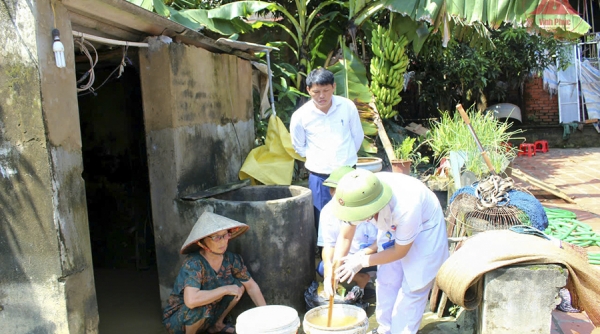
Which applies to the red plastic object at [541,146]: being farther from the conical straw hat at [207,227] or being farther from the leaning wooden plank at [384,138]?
the conical straw hat at [207,227]

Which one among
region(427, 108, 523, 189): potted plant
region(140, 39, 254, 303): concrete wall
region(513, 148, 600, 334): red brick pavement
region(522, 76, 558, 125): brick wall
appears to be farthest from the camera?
region(522, 76, 558, 125): brick wall

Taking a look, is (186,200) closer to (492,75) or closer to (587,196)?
(587,196)

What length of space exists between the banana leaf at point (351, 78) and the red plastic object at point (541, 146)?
6.86 m

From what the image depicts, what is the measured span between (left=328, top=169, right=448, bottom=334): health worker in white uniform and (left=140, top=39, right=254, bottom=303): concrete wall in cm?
166

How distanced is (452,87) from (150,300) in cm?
909

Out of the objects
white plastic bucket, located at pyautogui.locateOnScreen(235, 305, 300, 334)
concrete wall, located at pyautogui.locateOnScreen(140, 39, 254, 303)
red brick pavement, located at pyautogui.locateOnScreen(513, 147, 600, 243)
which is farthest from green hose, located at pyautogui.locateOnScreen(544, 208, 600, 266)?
concrete wall, located at pyautogui.locateOnScreen(140, 39, 254, 303)

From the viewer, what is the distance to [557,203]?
796 cm

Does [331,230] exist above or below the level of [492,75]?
below

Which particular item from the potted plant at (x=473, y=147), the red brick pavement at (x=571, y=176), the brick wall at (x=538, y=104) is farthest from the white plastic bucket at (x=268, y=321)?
the brick wall at (x=538, y=104)

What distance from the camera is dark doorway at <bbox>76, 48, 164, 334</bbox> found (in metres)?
5.72

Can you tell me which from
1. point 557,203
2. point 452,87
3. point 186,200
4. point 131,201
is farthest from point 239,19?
point 452,87

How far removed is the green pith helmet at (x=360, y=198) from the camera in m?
2.85

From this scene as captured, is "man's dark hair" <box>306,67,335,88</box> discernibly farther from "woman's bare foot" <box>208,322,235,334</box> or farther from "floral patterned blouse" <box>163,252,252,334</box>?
"woman's bare foot" <box>208,322,235,334</box>

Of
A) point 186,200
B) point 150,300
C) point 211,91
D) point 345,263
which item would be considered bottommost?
point 150,300
